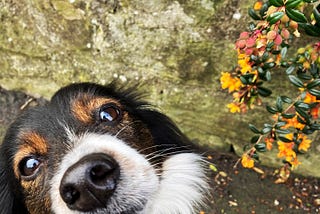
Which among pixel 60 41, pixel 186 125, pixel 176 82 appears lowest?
pixel 186 125

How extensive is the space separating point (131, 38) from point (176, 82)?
1.58 feet

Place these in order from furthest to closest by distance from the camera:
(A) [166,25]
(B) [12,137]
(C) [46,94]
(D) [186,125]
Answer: (C) [46,94]
(D) [186,125]
(A) [166,25]
(B) [12,137]

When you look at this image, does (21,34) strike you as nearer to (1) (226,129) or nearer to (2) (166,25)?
(2) (166,25)

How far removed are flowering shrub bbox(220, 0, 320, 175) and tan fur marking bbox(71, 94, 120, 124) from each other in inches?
26.7

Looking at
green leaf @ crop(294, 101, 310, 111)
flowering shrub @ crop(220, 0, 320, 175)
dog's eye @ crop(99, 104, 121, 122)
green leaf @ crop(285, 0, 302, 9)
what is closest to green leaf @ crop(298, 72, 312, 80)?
flowering shrub @ crop(220, 0, 320, 175)

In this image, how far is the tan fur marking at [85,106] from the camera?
2029mm

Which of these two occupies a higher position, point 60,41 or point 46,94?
point 60,41

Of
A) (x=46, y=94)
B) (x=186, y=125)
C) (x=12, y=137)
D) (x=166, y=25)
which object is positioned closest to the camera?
(x=12, y=137)

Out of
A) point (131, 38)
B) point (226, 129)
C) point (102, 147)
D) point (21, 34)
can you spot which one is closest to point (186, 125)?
point (226, 129)

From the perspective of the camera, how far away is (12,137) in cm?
210

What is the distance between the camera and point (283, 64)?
2.01 m

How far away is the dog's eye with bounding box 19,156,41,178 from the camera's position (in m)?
1.94

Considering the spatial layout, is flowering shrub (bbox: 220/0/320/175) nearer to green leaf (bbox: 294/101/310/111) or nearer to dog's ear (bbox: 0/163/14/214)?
green leaf (bbox: 294/101/310/111)

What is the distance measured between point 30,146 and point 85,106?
315 mm
